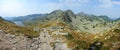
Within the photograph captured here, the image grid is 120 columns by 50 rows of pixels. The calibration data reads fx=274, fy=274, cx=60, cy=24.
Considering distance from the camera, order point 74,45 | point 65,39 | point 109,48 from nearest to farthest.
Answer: point 109,48 → point 74,45 → point 65,39

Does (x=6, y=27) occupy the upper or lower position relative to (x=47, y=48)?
upper

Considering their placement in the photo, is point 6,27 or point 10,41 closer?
point 10,41

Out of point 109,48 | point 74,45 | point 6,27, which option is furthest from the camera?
point 6,27

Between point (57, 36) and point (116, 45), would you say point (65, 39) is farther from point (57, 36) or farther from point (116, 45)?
point (116, 45)

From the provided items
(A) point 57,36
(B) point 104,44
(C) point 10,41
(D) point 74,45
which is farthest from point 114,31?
(C) point 10,41

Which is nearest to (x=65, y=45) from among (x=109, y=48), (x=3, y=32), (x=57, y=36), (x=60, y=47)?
(x=60, y=47)

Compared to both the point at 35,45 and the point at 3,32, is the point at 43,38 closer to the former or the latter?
the point at 35,45
